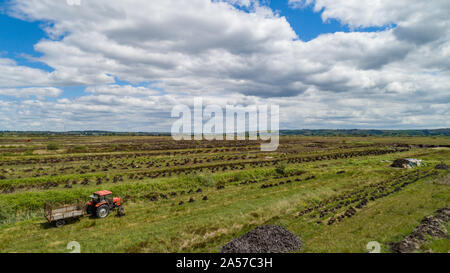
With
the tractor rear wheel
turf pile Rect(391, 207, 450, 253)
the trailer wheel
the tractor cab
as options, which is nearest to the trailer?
the trailer wheel

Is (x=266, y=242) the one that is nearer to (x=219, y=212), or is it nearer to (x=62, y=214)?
(x=219, y=212)

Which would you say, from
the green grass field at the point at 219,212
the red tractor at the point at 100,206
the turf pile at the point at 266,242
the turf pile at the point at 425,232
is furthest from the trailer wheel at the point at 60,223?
the turf pile at the point at 425,232

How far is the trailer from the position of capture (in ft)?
70.6

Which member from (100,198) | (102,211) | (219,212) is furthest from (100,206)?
(219,212)

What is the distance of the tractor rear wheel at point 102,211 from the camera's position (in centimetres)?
2374

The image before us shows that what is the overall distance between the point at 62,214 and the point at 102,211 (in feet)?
11.4

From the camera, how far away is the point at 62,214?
71.4ft

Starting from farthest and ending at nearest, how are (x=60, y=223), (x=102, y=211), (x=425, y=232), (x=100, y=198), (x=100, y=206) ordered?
(x=100, y=198) < (x=102, y=211) < (x=100, y=206) < (x=60, y=223) < (x=425, y=232)

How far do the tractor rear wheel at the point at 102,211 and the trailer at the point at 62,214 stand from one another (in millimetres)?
1408

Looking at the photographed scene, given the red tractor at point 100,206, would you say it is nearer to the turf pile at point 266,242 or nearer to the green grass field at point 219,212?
the green grass field at point 219,212

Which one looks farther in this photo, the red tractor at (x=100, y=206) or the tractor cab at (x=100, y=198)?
the tractor cab at (x=100, y=198)

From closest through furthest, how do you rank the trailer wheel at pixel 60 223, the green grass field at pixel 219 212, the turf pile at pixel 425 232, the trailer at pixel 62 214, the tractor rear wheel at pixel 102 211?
the turf pile at pixel 425 232 → the green grass field at pixel 219 212 → the trailer at pixel 62 214 → the trailer wheel at pixel 60 223 → the tractor rear wheel at pixel 102 211
